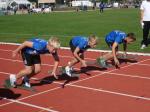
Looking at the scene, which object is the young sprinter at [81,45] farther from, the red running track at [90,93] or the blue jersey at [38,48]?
the blue jersey at [38,48]

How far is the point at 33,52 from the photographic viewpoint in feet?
27.7

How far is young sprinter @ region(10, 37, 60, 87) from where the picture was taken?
813cm

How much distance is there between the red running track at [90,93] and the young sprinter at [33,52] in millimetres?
378

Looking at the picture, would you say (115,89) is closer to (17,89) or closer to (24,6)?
(17,89)

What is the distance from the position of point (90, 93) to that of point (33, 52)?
1.59 m

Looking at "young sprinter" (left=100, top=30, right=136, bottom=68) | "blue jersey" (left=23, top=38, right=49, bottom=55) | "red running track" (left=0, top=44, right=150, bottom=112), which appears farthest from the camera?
"young sprinter" (left=100, top=30, right=136, bottom=68)

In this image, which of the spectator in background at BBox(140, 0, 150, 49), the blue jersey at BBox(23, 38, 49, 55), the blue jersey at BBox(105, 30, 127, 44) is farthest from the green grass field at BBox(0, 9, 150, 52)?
the blue jersey at BBox(23, 38, 49, 55)

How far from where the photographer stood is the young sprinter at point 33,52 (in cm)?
813

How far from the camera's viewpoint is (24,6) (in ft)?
280

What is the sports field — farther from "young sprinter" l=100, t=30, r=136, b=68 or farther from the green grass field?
the green grass field

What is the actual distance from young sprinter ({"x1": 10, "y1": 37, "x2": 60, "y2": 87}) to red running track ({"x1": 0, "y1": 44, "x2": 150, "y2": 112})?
0.38m

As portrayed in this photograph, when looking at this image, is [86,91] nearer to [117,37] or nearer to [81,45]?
[81,45]

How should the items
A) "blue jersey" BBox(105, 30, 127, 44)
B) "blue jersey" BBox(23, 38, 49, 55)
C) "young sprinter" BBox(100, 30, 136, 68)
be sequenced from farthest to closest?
"blue jersey" BBox(105, 30, 127, 44) → "young sprinter" BBox(100, 30, 136, 68) → "blue jersey" BBox(23, 38, 49, 55)

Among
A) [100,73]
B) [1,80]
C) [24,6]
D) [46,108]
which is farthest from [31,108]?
[24,6]
